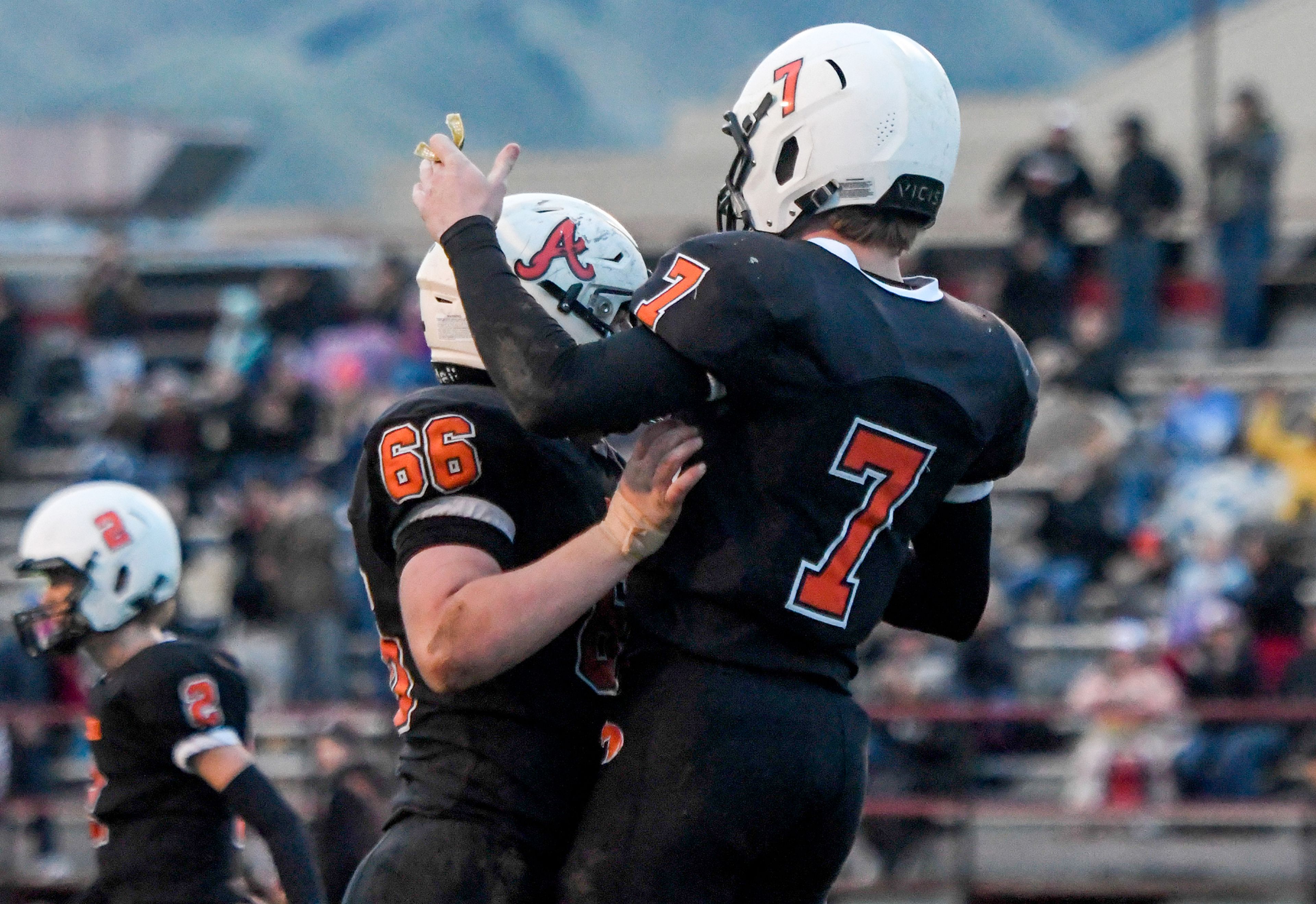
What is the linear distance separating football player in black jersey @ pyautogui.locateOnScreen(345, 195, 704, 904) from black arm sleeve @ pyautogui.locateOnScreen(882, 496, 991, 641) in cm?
55

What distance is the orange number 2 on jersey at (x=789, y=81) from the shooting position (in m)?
3.35

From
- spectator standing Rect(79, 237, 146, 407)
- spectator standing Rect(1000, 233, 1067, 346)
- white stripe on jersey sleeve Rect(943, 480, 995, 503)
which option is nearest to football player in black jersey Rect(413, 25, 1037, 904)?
white stripe on jersey sleeve Rect(943, 480, 995, 503)

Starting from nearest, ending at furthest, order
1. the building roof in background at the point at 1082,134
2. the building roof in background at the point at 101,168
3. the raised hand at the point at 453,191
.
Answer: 1. the raised hand at the point at 453,191
2. the building roof in background at the point at 1082,134
3. the building roof in background at the point at 101,168

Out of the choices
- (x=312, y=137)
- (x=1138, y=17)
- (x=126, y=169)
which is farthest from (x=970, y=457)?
(x=312, y=137)

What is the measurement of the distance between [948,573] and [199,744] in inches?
83.5

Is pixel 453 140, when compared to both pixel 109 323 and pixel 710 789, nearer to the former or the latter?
pixel 710 789

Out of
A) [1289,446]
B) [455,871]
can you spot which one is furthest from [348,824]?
[1289,446]

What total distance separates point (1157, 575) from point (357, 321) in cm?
628

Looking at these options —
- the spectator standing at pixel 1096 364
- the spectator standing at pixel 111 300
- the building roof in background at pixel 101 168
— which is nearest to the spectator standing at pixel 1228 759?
the spectator standing at pixel 1096 364

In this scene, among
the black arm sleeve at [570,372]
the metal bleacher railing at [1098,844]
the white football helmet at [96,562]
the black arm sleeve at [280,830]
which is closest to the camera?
the black arm sleeve at [570,372]

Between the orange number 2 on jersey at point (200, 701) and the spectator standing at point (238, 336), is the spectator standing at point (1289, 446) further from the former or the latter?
the orange number 2 on jersey at point (200, 701)

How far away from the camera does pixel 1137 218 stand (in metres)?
13.7

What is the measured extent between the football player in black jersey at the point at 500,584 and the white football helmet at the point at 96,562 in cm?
189

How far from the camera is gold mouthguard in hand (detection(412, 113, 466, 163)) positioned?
3.41 m
